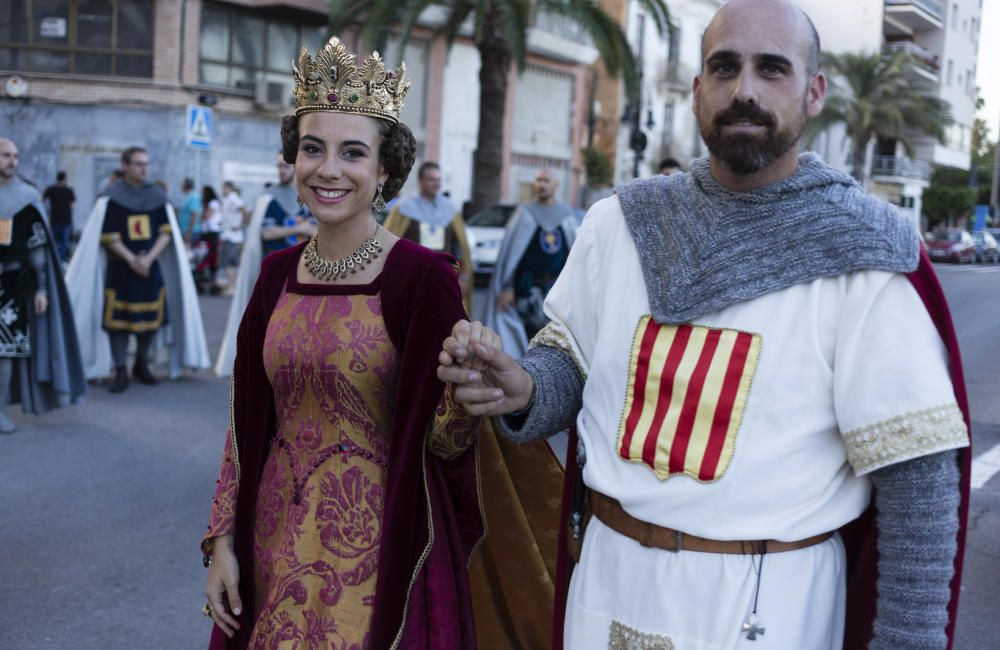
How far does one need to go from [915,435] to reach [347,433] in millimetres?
1368

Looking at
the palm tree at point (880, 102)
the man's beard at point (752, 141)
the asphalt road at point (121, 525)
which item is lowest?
the asphalt road at point (121, 525)

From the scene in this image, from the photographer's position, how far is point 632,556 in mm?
2199

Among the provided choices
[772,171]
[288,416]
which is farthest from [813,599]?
[288,416]

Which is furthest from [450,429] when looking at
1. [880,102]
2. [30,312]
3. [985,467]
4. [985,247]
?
[985,247]

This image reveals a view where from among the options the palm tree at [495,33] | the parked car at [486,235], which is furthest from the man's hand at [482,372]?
the parked car at [486,235]

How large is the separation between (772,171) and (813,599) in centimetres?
83

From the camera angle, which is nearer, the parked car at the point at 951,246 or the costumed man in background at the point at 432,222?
the costumed man in background at the point at 432,222

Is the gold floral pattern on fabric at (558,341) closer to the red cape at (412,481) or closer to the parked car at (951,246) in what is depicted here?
the red cape at (412,481)

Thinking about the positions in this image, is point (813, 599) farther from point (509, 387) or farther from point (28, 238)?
point (28, 238)

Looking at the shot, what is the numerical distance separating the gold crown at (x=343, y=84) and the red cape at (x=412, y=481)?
1.21 ft

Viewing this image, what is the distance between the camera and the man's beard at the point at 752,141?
214 cm

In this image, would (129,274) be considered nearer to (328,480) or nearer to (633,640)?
(328,480)

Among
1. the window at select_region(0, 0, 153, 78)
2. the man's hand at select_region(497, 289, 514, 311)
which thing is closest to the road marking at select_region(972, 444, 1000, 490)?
the man's hand at select_region(497, 289, 514, 311)

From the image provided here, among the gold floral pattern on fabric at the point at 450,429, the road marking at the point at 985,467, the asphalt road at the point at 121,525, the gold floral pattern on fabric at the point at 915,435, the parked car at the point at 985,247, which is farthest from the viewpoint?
the parked car at the point at 985,247
